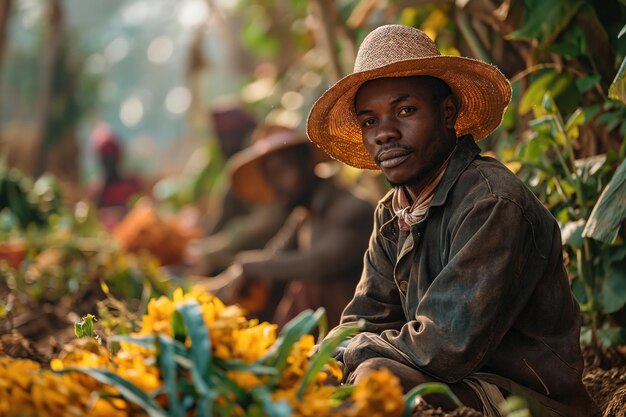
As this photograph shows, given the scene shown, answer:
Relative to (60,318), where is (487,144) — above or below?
above

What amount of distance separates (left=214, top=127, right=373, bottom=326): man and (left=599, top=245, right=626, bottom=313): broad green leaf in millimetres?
1913

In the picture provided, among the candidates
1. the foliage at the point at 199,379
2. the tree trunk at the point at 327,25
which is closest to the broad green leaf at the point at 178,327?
the foliage at the point at 199,379

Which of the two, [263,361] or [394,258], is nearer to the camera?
[263,361]

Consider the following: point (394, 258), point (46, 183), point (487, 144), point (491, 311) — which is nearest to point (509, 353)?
point (491, 311)

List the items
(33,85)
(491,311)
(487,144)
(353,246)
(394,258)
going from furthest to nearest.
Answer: (33,85) → (353,246) → (487,144) → (394,258) → (491,311)

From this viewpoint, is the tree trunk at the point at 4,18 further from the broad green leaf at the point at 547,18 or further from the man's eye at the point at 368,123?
the man's eye at the point at 368,123

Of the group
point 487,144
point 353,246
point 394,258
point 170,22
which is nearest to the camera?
point 394,258

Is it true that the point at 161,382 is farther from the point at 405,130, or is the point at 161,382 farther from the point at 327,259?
the point at 327,259

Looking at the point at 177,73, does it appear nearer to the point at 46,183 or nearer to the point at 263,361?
the point at 46,183

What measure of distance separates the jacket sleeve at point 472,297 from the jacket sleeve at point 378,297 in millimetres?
367

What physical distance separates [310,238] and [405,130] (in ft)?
9.15

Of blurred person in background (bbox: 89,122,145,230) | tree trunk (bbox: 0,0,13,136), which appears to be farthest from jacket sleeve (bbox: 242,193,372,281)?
blurred person in background (bbox: 89,122,145,230)

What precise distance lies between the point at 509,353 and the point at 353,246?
8.80 feet

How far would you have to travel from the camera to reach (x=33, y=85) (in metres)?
25.4
